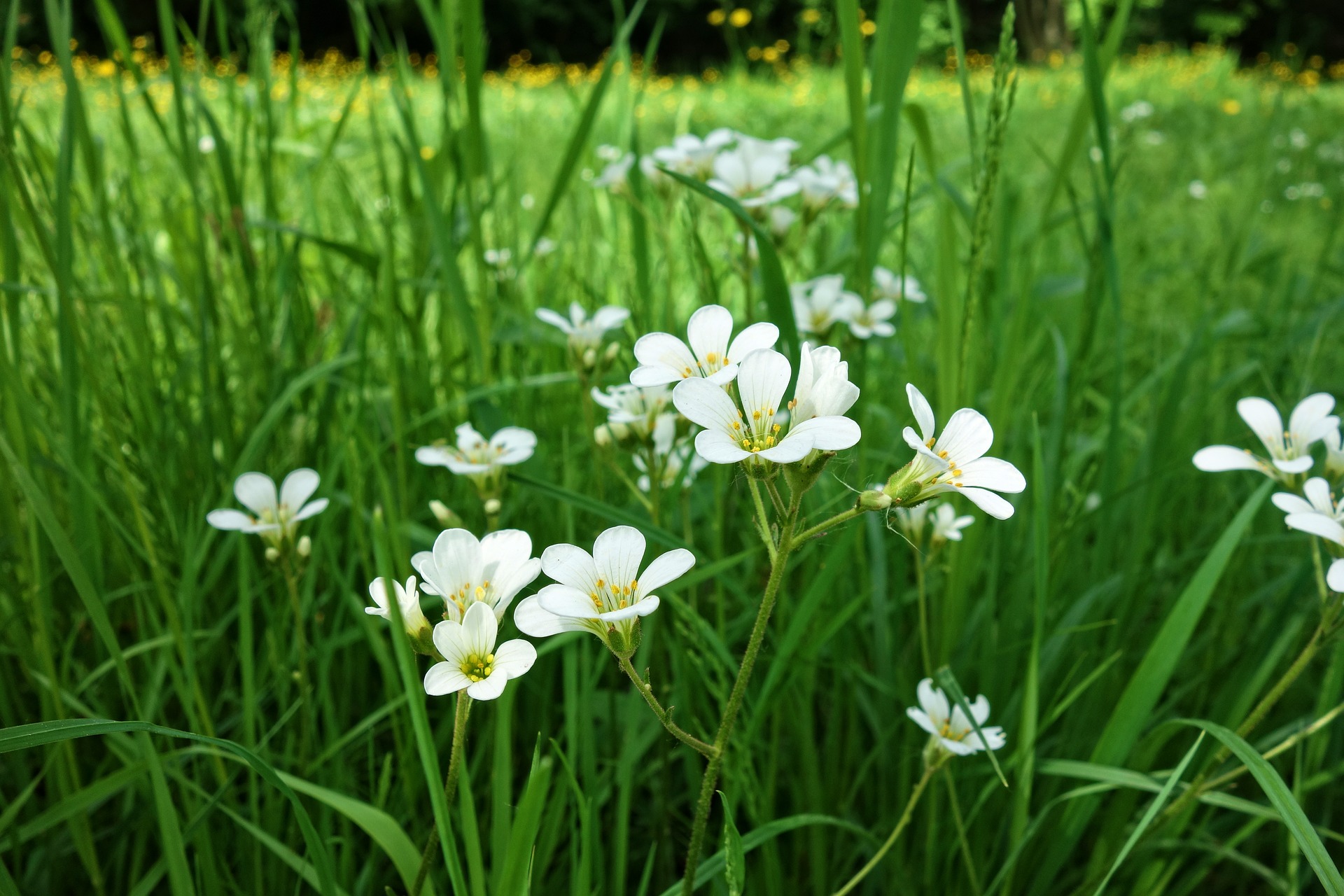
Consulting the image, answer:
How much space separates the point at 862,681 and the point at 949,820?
20cm

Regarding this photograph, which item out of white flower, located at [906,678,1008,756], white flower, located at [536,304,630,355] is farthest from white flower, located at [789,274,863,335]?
white flower, located at [906,678,1008,756]

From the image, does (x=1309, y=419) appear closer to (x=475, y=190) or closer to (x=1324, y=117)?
(x=475, y=190)

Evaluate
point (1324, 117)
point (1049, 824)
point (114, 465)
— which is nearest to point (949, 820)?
point (1049, 824)

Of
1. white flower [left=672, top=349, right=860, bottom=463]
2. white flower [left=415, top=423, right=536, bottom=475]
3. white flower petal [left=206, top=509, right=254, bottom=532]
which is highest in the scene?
white flower [left=672, top=349, right=860, bottom=463]

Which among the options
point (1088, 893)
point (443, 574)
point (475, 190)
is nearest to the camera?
point (443, 574)

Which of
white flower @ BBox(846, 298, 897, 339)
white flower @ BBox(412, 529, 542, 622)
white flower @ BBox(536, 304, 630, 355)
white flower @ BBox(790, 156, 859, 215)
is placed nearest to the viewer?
white flower @ BBox(412, 529, 542, 622)

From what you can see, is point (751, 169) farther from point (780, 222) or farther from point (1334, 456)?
point (1334, 456)

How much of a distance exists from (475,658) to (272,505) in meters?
0.40

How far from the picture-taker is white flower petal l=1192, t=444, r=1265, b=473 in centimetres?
90

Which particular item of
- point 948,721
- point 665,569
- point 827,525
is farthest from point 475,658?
point 948,721

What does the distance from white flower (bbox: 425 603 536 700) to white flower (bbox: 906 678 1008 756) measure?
0.41m

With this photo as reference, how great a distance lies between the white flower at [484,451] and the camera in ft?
3.14

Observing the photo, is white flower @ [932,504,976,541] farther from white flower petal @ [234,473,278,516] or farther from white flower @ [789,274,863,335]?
white flower petal @ [234,473,278,516]

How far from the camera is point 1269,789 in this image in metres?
0.68
